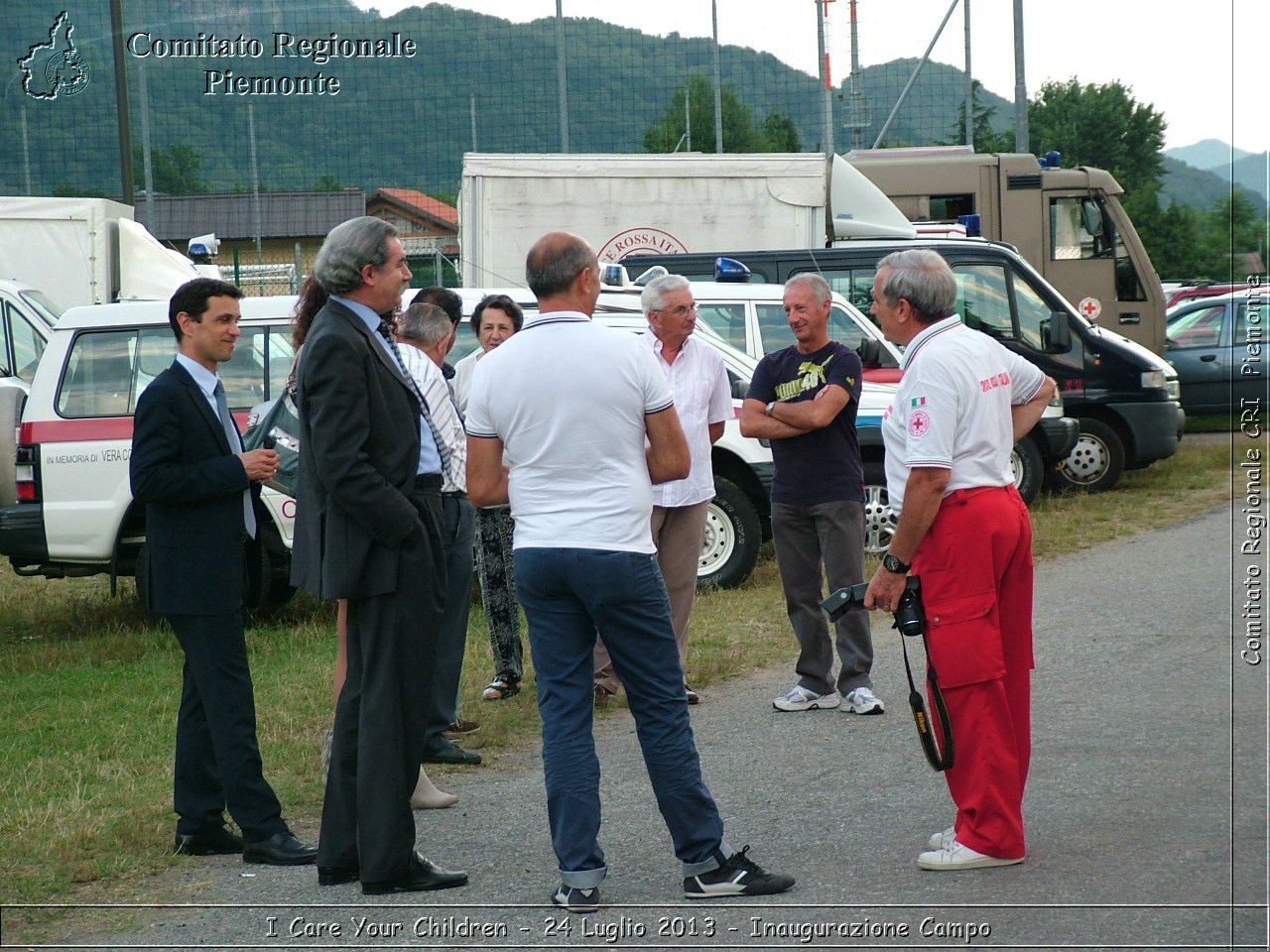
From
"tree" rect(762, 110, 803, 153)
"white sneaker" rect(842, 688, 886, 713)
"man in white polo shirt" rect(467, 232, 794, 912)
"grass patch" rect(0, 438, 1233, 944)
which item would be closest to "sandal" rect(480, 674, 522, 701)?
"grass patch" rect(0, 438, 1233, 944)

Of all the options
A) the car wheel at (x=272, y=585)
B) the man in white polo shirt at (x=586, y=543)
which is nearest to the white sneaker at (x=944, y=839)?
the man in white polo shirt at (x=586, y=543)

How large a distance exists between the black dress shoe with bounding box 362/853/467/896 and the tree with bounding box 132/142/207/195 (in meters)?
28.0

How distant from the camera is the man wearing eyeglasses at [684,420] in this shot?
668 centimetres

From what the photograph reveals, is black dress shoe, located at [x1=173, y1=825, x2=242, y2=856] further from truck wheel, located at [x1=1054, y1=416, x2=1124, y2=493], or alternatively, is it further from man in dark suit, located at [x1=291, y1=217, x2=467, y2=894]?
truck wheel, located at [x1=1054, y1=416, x2=1124, y2=493]

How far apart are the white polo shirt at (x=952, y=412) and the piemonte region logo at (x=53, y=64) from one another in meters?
14.2

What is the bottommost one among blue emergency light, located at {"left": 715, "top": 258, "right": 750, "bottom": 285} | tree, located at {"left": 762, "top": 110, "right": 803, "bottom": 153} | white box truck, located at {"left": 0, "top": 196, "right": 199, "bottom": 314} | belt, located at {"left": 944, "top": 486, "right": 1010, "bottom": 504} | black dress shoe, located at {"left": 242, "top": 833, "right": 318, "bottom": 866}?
black dress shoe, located at {"left": 242, "top": 833, "right": 318, "bottom": 866}

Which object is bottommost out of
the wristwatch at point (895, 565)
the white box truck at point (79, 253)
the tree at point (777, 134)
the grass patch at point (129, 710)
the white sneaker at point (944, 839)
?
the grass patch at point (129, 710)

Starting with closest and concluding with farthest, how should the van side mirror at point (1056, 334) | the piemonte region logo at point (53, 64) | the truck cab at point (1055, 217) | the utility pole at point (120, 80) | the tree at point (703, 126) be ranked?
the utility pole at point (120, 80) < the van side mirror at point (1056, 334) < the piemonte region logo at point (53, 64) < the truck cab at point (1055, 217) < the tree at point (703, 126)

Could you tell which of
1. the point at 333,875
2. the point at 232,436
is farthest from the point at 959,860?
the point at 232,436

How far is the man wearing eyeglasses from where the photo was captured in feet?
21.9

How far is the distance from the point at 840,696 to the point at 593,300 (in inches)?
119

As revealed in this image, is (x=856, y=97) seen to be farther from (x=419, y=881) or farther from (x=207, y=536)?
(x=419, y=881)

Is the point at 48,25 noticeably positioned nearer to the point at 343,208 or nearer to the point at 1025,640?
the point at 1025,640

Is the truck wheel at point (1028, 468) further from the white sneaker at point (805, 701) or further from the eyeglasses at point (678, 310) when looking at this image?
the eyeglasses at point (678, 310)
